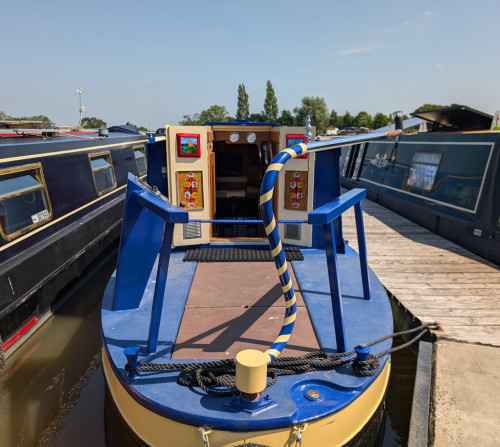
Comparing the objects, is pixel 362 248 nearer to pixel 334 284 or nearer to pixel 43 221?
pixel 334 284

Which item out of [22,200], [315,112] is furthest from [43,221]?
[315,112]

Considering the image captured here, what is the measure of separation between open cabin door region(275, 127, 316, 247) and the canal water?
217 cm

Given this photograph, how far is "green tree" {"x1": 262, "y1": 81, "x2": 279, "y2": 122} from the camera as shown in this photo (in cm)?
6034

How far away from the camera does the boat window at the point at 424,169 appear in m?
9.09

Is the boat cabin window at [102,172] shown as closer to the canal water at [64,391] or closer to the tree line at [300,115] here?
the canal water at [64,391]

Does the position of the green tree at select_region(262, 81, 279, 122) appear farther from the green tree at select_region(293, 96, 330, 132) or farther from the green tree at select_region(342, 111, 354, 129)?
the green tree at select_region(342, 111, 354, 129)

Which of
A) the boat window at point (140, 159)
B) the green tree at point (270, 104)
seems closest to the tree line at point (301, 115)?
the green tree at point (270, 104)

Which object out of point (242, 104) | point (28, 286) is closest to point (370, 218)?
point (28, 286)

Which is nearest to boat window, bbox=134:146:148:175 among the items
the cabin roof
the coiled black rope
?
the cabin roof

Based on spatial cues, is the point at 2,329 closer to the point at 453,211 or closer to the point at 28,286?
the point at 28,286

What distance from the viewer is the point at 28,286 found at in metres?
5.00

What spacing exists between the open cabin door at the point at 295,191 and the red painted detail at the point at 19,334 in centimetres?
376

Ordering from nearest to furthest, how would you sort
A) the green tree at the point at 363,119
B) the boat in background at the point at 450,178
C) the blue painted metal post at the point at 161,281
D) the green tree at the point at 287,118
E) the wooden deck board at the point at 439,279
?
1. the blue painted metal post at the point at 161,281
2. the wooden deck board at the point at 439,279
3. the boat in background at the point at 450,178
4. the green tree at the point at 363,119
5. the green tree at the point at 287,118

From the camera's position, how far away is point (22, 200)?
17.6ft
